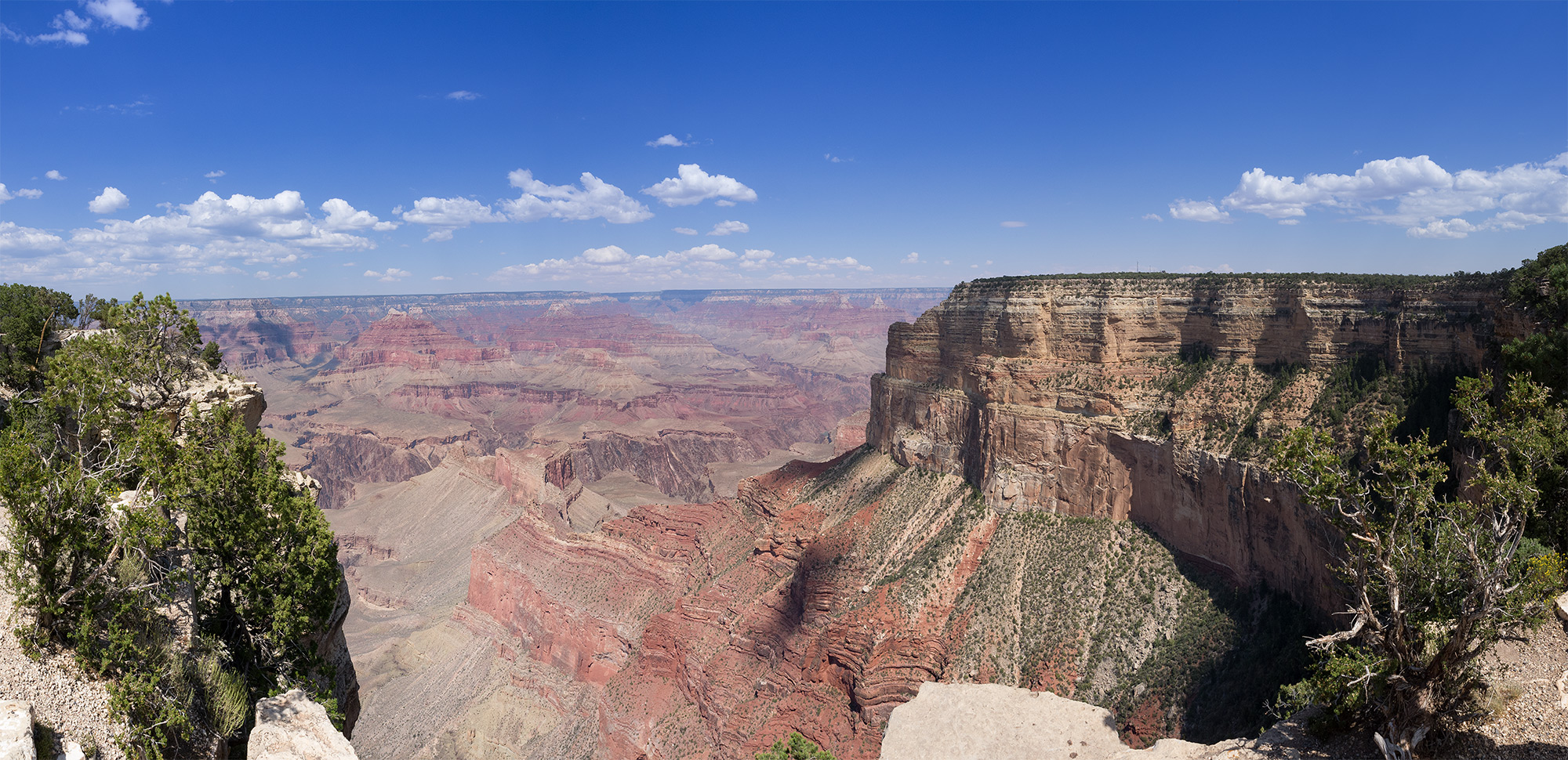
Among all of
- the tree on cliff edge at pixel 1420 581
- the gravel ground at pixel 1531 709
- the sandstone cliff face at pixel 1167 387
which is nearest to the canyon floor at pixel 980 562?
the sandstone cliff face at pixel 1167 387

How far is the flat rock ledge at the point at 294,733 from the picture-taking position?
55.7 feet

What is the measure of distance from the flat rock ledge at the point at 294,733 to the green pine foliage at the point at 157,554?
2.79 ft

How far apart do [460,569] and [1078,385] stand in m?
93.3

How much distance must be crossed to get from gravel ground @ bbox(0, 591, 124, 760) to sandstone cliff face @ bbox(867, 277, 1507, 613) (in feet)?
149

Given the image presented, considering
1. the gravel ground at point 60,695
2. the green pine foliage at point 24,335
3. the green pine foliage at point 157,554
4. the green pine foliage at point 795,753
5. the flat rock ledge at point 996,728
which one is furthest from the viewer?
the green pine foliage at point 24,335

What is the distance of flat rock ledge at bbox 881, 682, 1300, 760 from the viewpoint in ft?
89.9

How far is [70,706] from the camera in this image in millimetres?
14945

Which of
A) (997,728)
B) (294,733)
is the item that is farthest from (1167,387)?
(294,733)

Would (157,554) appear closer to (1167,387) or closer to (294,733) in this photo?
(294,733)

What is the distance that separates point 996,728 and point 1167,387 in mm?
31399

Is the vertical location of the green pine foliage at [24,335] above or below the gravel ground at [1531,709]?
above

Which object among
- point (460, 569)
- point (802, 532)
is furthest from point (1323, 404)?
point (460, 569)

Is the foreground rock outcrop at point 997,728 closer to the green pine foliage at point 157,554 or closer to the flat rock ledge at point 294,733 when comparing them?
the flat rock ledge at point 294,733

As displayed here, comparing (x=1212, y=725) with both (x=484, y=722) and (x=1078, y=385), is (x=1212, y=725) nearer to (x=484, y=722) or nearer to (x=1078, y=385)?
(x=1078, y=385)
